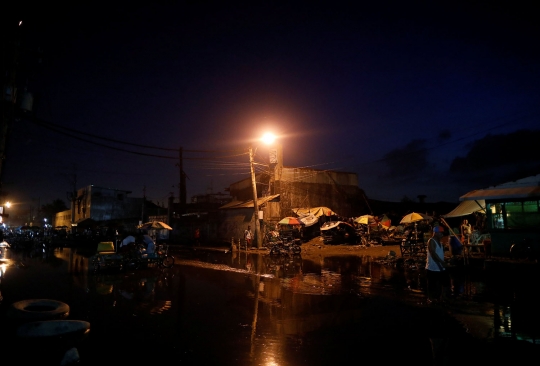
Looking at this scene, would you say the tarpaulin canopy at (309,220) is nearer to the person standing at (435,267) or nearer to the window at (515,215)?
the window at (515,215)

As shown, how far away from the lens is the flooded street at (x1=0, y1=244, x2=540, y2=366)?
18.9ft

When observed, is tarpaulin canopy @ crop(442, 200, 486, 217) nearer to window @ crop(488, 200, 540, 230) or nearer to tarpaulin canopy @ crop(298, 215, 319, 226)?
window @ crop(488, 200, 540, 230)

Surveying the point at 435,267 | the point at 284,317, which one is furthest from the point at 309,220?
the point at 284,317

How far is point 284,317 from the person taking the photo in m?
8.03

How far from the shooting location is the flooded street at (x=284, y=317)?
226 inches

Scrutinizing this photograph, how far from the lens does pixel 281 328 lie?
716 centimetres

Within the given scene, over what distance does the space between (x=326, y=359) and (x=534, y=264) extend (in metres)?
12.0

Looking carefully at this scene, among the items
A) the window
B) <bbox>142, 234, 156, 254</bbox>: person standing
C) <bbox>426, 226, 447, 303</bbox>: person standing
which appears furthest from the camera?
<bbox>142, 234, 156, 254</bbox>: person standing

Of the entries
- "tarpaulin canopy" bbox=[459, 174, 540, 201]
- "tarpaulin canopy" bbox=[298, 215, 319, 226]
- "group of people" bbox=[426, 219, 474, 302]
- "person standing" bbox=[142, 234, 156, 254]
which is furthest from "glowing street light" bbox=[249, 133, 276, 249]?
"group of people" bbox=[426, 219, 474, 302]

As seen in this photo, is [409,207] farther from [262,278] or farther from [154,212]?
[154,212]

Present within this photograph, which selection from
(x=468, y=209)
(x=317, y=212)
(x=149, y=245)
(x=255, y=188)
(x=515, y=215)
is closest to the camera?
(x=515, y=215)

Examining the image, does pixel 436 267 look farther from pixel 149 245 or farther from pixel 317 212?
pixel 317 212

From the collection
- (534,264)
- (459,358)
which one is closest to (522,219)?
(534,264)

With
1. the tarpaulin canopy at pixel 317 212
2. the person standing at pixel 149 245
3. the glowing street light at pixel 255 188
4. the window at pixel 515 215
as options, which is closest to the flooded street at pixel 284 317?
the person standing at pixel 149 245
